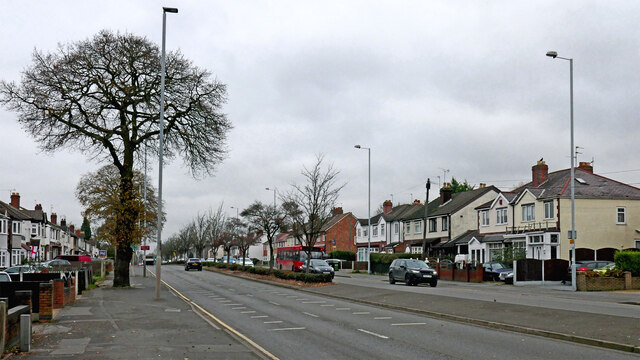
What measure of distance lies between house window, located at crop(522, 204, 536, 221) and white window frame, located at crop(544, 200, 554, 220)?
1482mm

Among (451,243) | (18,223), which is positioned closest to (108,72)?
(451,243)

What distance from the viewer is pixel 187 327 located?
1582cm

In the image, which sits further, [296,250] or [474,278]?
[296,250]

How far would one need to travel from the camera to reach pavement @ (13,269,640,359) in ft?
39.2

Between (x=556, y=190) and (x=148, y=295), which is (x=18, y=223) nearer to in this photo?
(x=148, y=295)

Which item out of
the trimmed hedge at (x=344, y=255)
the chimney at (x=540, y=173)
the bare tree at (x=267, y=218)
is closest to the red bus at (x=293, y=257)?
the bare tree at (x=267, y=218)

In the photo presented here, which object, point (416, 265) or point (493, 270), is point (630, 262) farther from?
point (416, 265)

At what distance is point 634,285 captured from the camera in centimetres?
3412

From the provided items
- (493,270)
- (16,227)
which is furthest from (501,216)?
(16,227)

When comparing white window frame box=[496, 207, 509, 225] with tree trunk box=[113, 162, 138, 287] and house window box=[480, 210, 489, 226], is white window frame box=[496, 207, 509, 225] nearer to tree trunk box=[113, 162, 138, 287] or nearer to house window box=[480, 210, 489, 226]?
house window box=[480, 210, 489, 226]

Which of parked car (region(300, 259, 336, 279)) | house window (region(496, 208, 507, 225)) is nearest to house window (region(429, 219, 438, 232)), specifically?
house window (region(496, 208, 507, 225))

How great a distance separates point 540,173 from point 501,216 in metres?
5.41

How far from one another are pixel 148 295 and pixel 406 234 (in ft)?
171

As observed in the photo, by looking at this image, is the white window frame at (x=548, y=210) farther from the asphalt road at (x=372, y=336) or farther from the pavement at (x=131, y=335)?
the pavement at (x=131, y=335)
